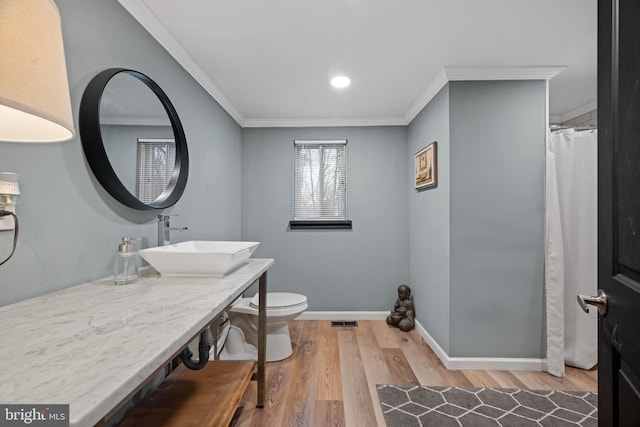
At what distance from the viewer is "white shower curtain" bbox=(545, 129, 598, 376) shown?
223cm

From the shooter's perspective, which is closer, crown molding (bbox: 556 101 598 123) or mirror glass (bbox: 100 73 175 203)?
mirror glass (bbox: 100 73 175 203)

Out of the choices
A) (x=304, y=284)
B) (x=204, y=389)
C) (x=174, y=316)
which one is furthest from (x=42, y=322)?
(x=304, y=284)

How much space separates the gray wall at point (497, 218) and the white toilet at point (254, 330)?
4.19 ft

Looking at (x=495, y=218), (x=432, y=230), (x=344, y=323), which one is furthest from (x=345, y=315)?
(x=495, y=218)

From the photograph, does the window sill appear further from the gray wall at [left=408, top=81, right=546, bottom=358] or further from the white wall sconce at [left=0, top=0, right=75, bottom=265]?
the white wall sconce at [left=0, top=0, right=75, bottom=265]

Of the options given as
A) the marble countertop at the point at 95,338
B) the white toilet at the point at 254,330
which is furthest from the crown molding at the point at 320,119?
the white toilet at the point at 254,330

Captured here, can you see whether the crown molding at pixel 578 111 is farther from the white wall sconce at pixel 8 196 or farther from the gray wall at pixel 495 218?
the white wall sconce at pixel 8 196

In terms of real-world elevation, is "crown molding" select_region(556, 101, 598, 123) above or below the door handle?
above

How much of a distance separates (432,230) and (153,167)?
2173 mm

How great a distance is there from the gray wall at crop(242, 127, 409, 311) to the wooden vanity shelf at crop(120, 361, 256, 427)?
1791 mm

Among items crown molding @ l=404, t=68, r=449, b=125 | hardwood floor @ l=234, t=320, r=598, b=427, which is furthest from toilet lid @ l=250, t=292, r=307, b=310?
crown molding @ l=404, t=68, r=449, b=125

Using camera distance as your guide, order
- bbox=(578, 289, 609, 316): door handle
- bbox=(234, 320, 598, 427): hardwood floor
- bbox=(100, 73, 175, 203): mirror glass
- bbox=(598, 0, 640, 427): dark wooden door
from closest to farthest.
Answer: bbox=(598, 0, 640, 427): dark wooden door → bbox=(578, 289, 609, 316): door handle → bbox=(100, 73, 175, 203): mirror glass → bbox=(234, 320, 598, 427): hardwood floor

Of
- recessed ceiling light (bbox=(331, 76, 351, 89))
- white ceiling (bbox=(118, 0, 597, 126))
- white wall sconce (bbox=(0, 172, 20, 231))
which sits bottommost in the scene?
white wall sconce (bbox=(0, 172, 20, 231))

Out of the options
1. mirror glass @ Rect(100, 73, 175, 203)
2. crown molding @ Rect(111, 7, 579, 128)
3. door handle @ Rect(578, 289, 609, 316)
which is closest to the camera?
door handle @ Rect(578, 289, 609, 316)
